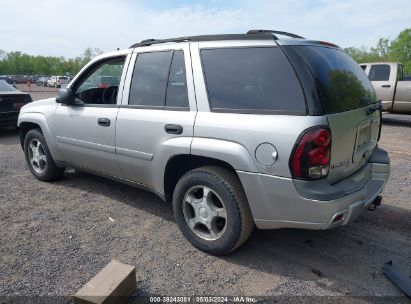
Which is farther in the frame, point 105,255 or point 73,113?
point 73,113

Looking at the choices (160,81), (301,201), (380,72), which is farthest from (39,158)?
(380,72)

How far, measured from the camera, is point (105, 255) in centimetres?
315

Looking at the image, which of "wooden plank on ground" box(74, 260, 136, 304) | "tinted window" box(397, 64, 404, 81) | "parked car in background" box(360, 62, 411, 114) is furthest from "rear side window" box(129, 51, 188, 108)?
"tinted window" box(397, 64, 404, 81)

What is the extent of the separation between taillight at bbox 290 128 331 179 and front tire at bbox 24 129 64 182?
361 centimetres

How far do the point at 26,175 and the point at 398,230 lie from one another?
5159 millimetres

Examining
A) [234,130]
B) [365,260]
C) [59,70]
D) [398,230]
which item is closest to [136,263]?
[234,130]

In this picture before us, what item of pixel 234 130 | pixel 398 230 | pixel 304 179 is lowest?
pixel 398 230

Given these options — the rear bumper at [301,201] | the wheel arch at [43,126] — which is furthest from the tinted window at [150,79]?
the wheel arch at [43,126]

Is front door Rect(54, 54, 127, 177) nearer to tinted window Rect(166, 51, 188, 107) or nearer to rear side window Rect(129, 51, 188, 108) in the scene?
rear side window Rect(129, 51, 188, 108)

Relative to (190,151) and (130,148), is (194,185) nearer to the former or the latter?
(190,151)

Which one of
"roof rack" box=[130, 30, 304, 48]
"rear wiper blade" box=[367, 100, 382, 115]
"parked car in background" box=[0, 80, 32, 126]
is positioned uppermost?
"roof rack" box=[130, 30, 304, 48]

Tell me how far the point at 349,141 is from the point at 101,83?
3.14m

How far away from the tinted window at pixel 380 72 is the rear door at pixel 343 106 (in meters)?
8.64

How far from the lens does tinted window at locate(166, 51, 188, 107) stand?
324 centimetres
